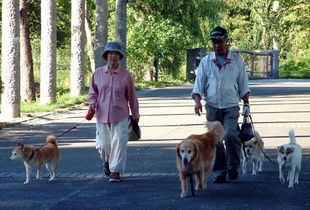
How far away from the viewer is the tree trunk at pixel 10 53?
21.1 m

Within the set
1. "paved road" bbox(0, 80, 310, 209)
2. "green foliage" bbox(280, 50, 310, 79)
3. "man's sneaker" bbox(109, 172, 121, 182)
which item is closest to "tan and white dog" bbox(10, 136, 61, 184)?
"paved road" bbox(0, 80, 310, 209)

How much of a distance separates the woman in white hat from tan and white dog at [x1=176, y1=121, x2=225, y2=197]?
4.13 feet

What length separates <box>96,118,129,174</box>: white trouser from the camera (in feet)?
34.1

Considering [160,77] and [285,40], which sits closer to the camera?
[160,77]

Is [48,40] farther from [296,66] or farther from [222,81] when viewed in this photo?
[296,66]

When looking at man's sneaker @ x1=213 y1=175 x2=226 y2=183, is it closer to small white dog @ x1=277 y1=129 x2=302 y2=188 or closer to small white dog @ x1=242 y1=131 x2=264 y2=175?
small white dog @ x1=277 y1=129 x2=302 y2=188

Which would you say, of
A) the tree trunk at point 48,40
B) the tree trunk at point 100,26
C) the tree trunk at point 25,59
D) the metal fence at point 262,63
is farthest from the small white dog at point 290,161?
the metal fence at point 262,63

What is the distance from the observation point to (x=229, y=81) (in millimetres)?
10023

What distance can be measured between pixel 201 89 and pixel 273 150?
444cm

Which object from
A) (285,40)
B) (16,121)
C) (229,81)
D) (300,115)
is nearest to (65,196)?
(229,81)

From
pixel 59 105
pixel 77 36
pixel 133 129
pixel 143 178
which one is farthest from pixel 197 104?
pixel 77 36

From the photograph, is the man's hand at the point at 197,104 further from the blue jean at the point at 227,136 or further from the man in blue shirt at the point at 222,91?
the blue jean at the point at 227,136

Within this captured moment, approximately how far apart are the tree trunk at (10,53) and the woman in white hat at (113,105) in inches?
435

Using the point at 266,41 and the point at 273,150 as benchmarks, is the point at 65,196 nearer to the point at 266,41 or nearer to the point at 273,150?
the point at 273,150
